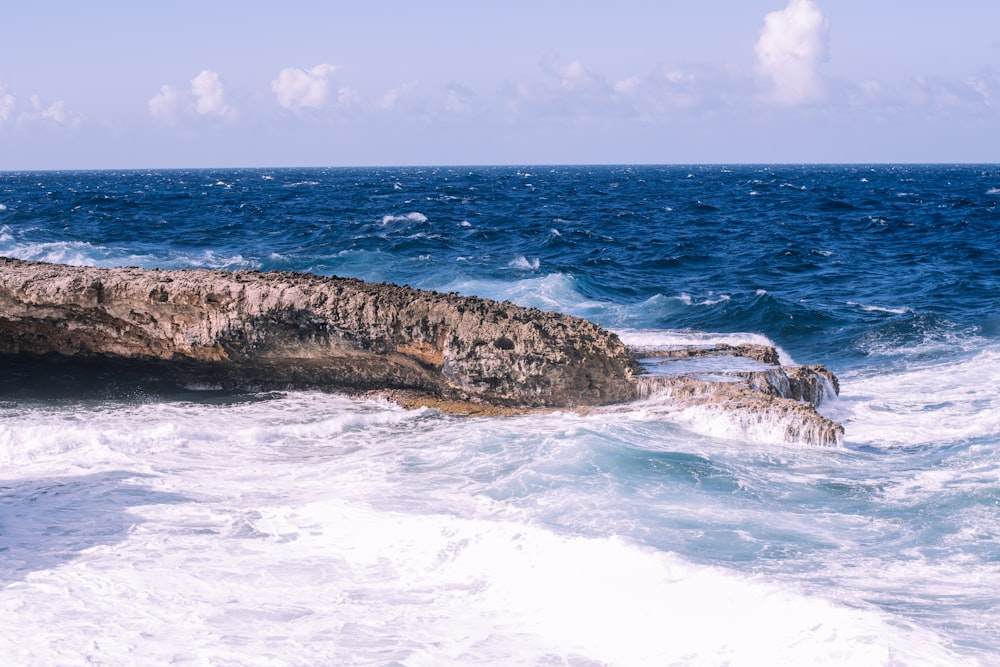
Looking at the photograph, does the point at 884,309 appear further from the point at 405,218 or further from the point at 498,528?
the point at 405,218

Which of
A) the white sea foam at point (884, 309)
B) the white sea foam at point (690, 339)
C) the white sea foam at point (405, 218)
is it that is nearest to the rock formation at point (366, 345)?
the white sea foam at point (690, 339)

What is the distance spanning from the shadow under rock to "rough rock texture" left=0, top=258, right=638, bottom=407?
2786 mm

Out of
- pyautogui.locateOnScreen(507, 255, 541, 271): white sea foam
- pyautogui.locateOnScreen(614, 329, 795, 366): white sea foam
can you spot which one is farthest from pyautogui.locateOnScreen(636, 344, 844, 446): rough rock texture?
pyautogui.locateOnScreen(507, 255, 541, 271): white sea foam

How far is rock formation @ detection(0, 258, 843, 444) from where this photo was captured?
1063 centimetres

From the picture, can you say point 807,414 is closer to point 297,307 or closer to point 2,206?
point 297,307

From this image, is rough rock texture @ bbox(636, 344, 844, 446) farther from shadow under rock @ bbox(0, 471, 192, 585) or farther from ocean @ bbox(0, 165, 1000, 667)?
shadow under rock @ bbox(0, 471, 192, 585)

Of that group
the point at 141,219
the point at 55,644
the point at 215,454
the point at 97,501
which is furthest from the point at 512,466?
the point at 141,219

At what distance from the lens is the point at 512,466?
9.09 meters

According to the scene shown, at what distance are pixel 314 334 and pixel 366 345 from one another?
66cm

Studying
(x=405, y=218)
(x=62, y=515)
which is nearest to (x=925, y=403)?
(x=62, y=515)

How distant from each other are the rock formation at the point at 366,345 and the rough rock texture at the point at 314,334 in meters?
0.02

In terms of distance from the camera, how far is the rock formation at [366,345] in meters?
10.6

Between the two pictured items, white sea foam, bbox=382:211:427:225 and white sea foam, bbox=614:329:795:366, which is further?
white sea foam, bbox=382:211:427:225

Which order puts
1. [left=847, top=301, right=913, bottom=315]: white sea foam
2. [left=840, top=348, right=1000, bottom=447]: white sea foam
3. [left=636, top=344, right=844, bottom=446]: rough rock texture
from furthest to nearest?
[left=847, top=301, right=913, bottom=315]: white sea foam < [left=840, top=348, right=1000, bottom=447]: white sea foam < [left=636, top=344, right=844, bottom=446]: rough rock texture
